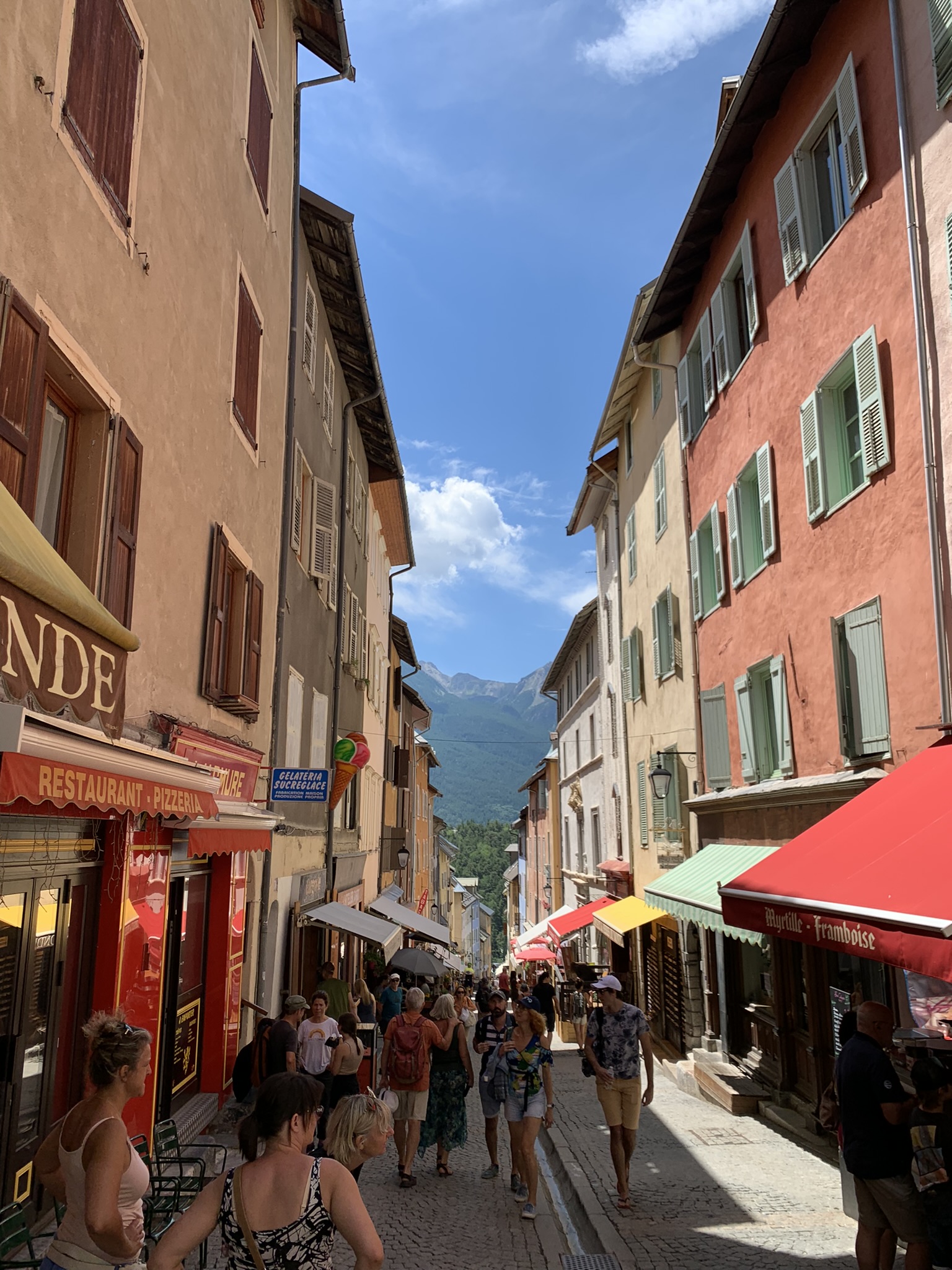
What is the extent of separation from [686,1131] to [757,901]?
4.87m

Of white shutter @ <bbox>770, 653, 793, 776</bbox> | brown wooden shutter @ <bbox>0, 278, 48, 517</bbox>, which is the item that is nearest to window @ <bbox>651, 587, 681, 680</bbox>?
white shutter @ <bbox>770, 653, 793, 776</bbox>

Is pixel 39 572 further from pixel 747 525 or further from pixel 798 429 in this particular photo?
pixel 747 525

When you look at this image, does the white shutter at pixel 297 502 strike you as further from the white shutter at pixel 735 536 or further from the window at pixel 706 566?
the window at pixel 706 566

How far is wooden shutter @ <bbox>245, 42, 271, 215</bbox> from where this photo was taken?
11.6 m

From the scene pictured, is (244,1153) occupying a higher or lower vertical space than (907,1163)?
higher

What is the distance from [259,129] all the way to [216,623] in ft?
20.9

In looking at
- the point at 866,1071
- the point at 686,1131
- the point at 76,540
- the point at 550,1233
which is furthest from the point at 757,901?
the point at 76,540

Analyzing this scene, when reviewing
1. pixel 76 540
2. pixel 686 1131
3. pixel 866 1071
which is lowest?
pixel 686 1131

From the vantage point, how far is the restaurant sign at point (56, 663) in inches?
163

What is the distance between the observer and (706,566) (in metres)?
17.0

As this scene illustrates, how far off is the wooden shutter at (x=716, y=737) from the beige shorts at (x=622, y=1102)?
768 cm

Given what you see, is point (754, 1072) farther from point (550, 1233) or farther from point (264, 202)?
point (264, 202)

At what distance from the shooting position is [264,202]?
1235 centimetres

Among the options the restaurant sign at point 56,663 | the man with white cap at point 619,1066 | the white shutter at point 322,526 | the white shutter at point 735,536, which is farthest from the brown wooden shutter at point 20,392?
the white shutter at point 735,536
